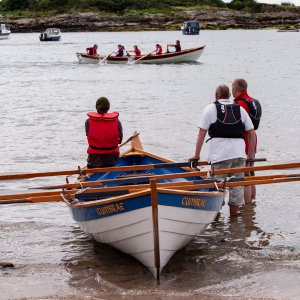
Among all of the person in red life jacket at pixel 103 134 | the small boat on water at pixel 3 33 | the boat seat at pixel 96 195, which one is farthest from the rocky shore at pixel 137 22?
the boat seat at pixel 96 195

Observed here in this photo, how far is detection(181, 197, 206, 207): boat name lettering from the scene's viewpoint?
8250 millimetres

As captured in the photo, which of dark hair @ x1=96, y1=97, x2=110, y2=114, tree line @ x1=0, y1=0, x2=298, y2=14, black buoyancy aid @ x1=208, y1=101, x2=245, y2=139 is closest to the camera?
black buoyancy aid @ x1=208, y1=101, x2=245, y2=139

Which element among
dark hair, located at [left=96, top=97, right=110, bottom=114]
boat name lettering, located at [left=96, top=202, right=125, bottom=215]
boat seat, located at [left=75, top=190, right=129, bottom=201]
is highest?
dark hair, located at [left=96, top=97, right=110, bottom=114]

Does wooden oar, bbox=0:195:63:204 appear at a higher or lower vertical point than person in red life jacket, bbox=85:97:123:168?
lower

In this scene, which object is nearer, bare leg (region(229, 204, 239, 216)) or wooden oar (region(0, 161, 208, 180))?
wooden oar (region(0, 161, 208, 180))

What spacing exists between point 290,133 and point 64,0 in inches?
5840

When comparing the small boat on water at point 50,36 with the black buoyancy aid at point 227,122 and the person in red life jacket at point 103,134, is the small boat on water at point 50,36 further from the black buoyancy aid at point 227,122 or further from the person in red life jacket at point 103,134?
the black buoyancy aid at point 227,122

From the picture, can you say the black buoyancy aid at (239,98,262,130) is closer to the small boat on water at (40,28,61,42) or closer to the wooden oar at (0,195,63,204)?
the wooden oar at (0,195,63,204)

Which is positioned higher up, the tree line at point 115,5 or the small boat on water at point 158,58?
the tree line at point 115,5

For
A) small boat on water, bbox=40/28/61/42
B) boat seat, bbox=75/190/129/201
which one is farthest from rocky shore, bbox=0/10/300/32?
boat seat, bbox=75/190/129/201

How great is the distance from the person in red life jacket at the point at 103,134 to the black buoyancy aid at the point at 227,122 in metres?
1.39

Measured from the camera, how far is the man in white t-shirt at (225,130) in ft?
31.4

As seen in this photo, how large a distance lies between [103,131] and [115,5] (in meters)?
154

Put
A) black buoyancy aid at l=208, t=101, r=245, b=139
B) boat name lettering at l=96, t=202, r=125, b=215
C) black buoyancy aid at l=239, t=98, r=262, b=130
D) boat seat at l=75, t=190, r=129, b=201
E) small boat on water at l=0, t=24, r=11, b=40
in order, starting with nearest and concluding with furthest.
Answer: boat name lettering at l=96, t=202, r=125, b=215 → boat seat at l=75, t=190, r=129, b=201 → black buoyancy aid at l=208, t=101, r=245, b=139 → black buoyancy aid at l=239, t=98, r=262, b=130 → small boat on water at l=0, t=24, r=11, b=40
